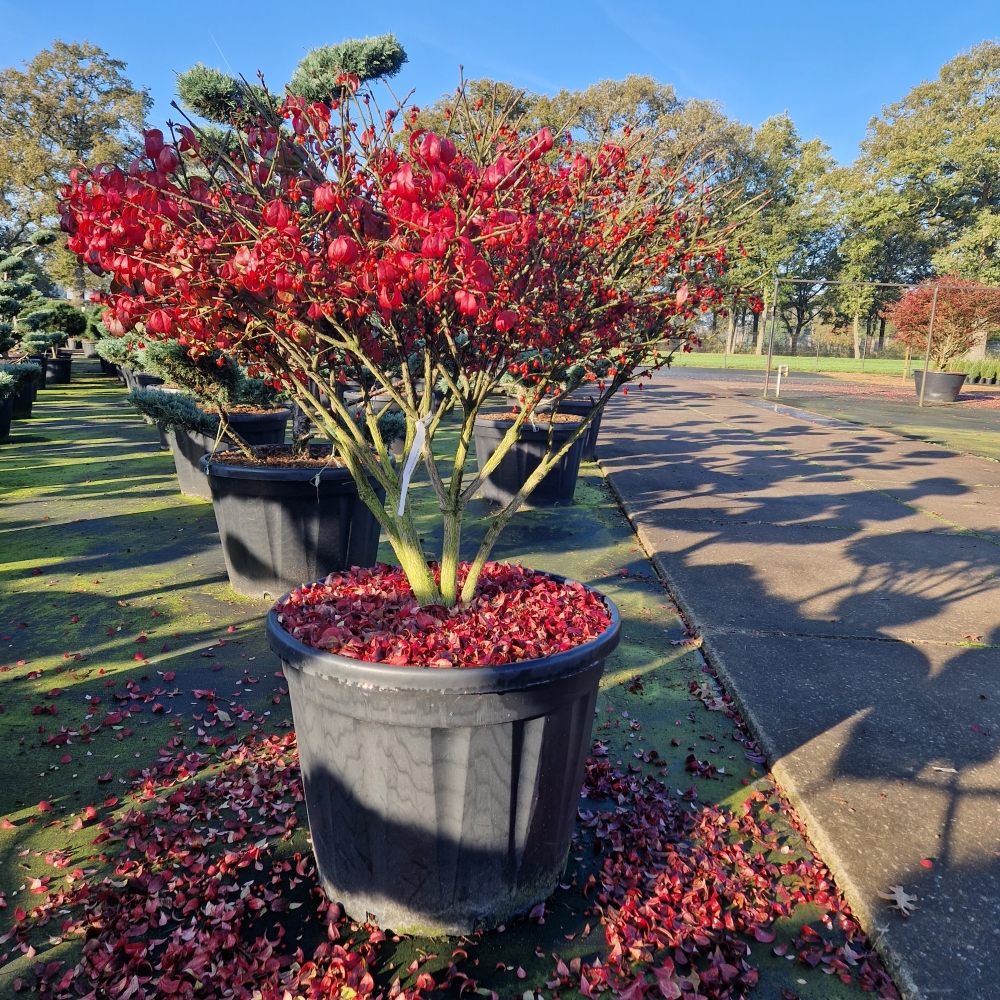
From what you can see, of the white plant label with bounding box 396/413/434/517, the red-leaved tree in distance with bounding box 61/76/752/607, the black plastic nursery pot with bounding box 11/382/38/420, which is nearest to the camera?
the red-leaved tree in distance with bounding box 61/76/752/607

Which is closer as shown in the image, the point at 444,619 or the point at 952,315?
the point at 444,619

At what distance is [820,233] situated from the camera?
191 feet

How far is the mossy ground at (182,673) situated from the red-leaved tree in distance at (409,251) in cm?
107

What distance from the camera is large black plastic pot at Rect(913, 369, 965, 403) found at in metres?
20.6

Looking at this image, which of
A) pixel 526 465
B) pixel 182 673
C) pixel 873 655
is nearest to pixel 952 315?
pixel 526 465

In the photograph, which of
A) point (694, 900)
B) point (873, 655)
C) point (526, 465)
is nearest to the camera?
point (694, 900)

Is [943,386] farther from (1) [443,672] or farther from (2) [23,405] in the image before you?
(1) [443,672]

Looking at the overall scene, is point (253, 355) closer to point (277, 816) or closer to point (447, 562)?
point (447, 562)

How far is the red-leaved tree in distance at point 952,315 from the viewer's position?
22.9m

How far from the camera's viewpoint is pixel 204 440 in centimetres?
678

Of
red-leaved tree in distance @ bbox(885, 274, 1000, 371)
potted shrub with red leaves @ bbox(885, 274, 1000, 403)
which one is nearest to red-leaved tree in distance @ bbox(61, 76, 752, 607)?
potted shrub with red leaves @ bbox(885, 274, 1000, 403)

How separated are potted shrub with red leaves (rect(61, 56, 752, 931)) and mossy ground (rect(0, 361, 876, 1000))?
30 centimetres

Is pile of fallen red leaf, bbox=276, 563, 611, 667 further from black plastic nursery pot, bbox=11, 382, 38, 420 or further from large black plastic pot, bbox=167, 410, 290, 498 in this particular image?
black plastic nursery pot, bbox=11, 382, 38, 420

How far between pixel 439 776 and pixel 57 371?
2124 cm
